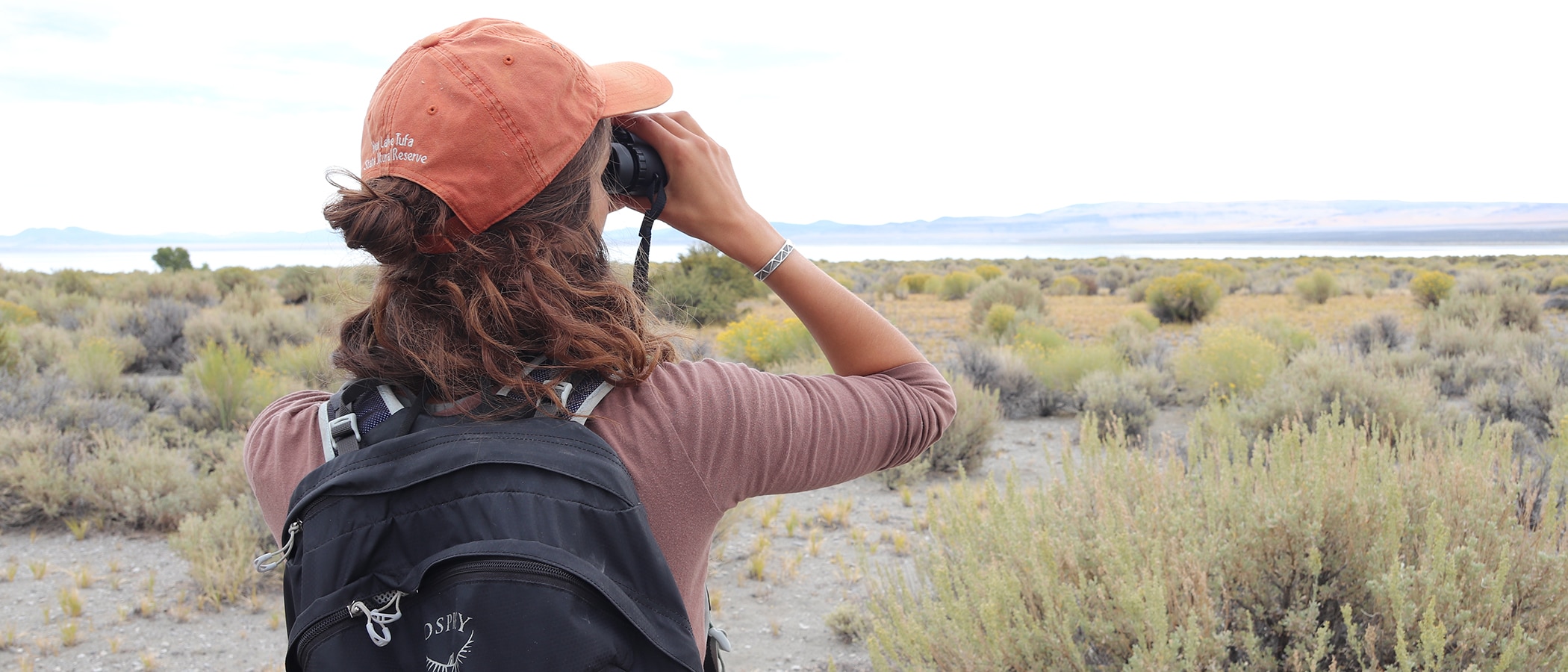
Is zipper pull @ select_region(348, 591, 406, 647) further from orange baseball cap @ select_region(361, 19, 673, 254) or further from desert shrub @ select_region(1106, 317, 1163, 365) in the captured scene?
desert shrub @ select_region(1106, 317, 1163, 365)

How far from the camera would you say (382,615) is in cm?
91

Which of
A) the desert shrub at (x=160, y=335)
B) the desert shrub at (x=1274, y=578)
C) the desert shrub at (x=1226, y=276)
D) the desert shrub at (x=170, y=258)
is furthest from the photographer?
the desert shrub at (x=170, y=258)

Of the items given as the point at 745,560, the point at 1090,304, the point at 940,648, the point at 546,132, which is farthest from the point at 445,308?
the point at 1090,304

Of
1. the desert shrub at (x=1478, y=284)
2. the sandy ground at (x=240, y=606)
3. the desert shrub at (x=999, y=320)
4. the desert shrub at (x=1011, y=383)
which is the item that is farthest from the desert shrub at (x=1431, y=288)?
the sandy ground at (x=240, y=606)

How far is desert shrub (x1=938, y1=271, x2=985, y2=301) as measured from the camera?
75.4 feet

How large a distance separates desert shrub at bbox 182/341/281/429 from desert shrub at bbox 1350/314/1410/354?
1226 cm

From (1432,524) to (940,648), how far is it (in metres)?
1.33

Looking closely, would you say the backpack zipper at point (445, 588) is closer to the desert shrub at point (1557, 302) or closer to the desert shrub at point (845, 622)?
the desert shrub at point (845, 622)

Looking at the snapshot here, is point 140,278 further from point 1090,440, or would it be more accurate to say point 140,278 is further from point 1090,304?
point 1090,440

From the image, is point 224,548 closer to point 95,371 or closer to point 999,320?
point 95,371

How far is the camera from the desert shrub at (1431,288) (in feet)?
55.9

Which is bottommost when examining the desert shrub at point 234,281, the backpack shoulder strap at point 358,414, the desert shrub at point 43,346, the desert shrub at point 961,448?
the desert shrub at point 961,448

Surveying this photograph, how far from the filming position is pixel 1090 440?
345cm

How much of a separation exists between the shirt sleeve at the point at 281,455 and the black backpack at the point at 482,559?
125 mm
